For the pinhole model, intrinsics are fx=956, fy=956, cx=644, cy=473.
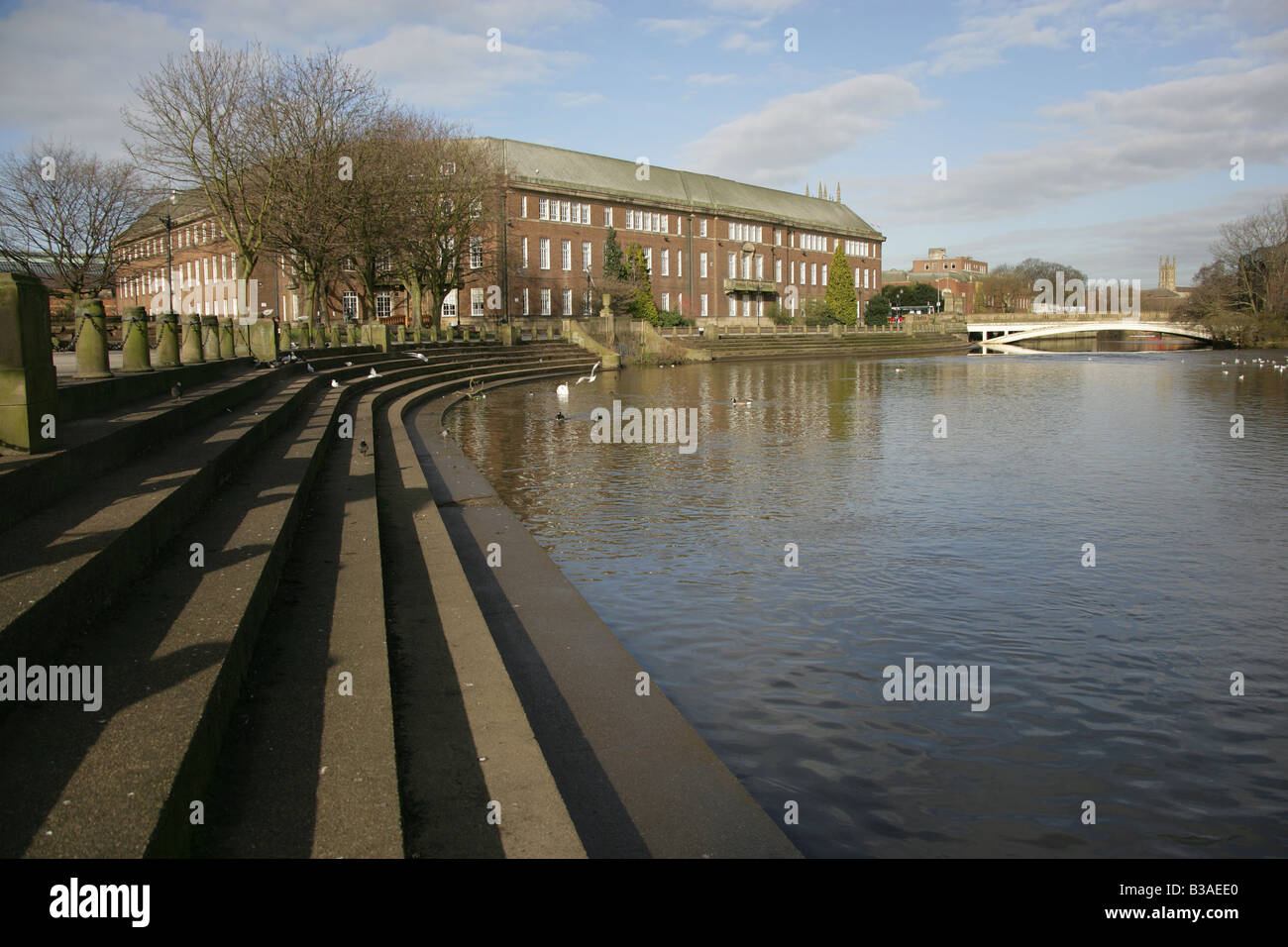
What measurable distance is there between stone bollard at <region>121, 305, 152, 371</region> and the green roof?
54.5 metres

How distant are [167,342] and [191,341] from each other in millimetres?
1975

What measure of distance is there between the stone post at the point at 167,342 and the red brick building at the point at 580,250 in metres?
32.5

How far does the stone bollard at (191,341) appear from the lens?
15039 millimetres

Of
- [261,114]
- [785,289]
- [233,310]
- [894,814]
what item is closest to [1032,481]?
[894,814]

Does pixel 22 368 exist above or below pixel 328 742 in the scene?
above

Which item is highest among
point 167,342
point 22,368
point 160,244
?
point 160,244

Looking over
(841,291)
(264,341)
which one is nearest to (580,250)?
(841,291)

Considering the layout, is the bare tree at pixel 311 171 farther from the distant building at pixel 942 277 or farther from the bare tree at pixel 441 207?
the distant building at pixel 942 277

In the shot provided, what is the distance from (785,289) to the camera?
321ft

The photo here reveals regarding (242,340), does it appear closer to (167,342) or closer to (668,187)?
(167,342)

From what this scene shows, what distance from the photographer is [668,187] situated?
273 feet

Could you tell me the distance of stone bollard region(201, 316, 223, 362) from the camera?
1711cm

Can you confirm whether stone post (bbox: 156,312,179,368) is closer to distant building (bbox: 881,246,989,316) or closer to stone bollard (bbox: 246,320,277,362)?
stone bollard (bbox: 246,320,277,362)

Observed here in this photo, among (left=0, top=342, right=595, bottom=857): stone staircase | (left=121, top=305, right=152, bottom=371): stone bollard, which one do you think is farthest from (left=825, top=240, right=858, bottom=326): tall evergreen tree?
(left=0, top=342, right=595, bottom=857): stone staircase
